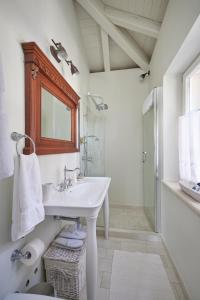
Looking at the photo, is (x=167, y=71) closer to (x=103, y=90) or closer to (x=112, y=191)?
(x=103, y=90)

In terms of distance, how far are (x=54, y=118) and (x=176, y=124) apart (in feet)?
4.74

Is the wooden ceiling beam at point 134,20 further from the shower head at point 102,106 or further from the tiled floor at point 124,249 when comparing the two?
the tiled floor at point 124,249

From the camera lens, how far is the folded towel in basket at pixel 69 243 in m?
1.44

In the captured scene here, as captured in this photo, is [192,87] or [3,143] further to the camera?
[192,87]

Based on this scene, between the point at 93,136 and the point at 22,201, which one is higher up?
the point at 93,136

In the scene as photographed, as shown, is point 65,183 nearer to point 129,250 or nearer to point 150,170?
point 129,250

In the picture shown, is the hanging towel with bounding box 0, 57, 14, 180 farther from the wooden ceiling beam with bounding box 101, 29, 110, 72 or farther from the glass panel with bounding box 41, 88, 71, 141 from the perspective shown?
the wooden ceiling beam with bounding box 101, 29, 110, 72

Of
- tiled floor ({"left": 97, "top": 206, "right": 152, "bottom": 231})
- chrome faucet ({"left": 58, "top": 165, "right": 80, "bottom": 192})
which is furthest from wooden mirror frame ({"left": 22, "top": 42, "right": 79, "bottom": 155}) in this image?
tiled floor ({"left": 97, "top": 206, "right": 152, "bottom": 231})

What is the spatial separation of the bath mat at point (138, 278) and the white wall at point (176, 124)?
187mm

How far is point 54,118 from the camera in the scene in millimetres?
1668

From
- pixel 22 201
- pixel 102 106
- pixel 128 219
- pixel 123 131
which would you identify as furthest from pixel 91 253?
pixel 102 106

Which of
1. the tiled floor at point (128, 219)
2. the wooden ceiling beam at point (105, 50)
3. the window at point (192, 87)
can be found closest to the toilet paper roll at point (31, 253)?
the tiled floor at point (128, 219)

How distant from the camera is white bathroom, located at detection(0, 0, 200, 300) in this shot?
3.44 ft

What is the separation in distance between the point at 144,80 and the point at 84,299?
130 inches
